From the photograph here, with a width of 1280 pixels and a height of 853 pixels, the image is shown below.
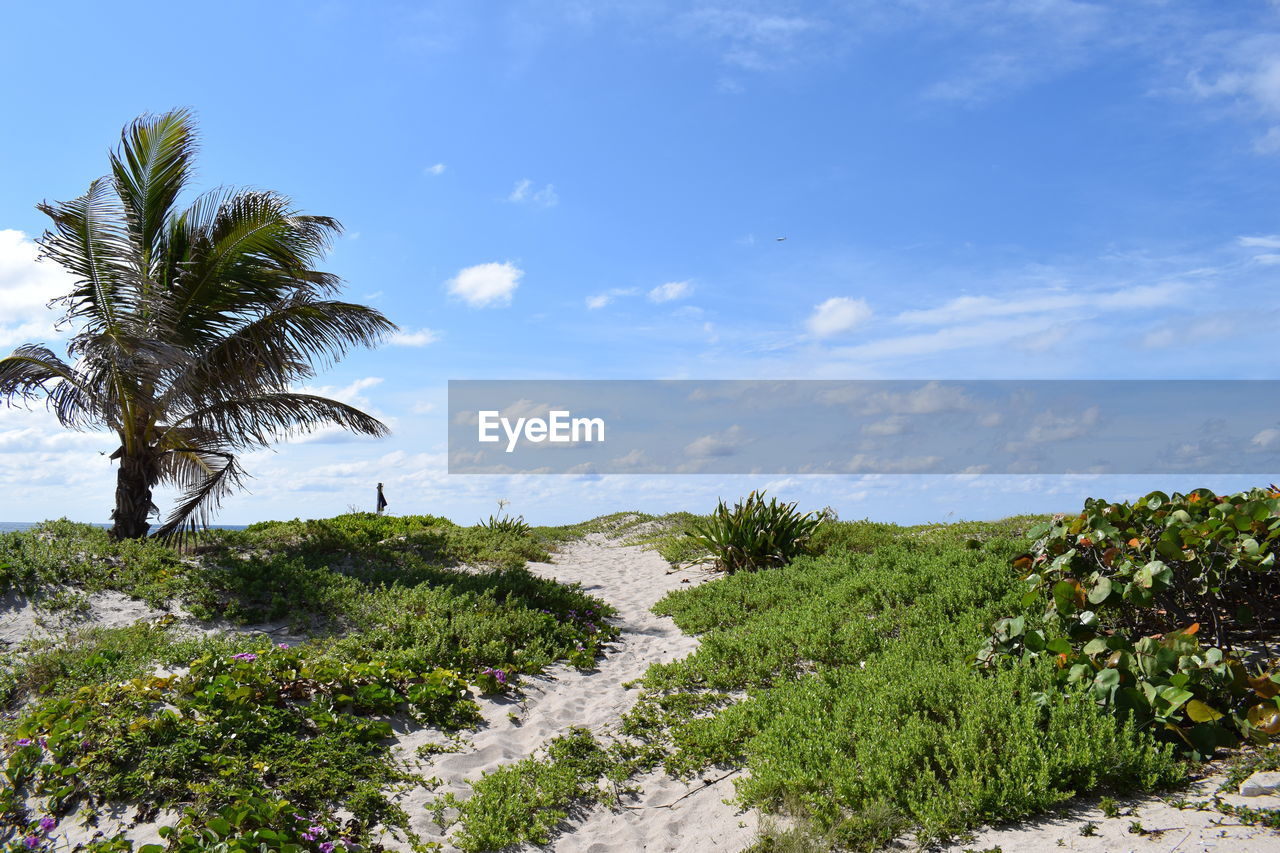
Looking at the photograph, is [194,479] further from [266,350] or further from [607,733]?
[607,733]

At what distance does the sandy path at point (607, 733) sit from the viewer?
4.66 m

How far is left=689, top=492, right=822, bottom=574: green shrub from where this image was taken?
1252 centimetres

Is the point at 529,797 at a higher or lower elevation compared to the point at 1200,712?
lower

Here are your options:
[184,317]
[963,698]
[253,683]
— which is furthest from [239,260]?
[963,698]

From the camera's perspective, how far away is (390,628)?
8391 mm

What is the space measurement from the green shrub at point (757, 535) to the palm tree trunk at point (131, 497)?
377 inches

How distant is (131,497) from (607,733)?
10659mm

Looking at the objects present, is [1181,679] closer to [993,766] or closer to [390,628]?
[993,766]

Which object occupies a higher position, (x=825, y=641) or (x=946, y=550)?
(x=946, y=550)

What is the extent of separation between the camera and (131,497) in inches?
501

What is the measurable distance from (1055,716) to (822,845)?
5.69 ft

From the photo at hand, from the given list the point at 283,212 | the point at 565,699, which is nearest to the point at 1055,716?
the point at 565,699

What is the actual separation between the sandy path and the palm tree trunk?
852 cm

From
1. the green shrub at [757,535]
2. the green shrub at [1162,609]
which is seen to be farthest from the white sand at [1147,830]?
the green shrub at [757,535]
